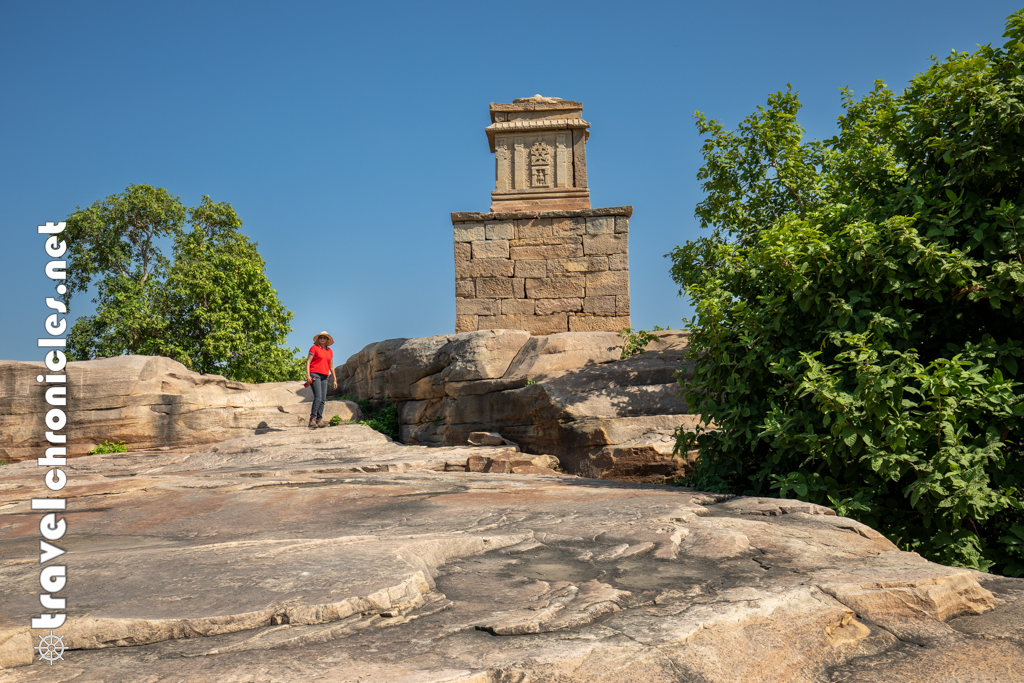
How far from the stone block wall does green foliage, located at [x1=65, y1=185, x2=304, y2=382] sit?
11329 mm

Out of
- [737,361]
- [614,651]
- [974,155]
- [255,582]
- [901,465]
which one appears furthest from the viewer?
[737,361]

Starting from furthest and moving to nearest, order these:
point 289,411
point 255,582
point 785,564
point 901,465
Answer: point 289,411 → point 901,465 → point 785,564 → point 255,582

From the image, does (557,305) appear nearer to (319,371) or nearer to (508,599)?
(319,371)

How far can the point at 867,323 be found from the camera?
4.72m

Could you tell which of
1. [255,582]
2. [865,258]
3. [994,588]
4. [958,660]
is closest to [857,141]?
[865,258]

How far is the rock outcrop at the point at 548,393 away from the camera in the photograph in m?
7.24

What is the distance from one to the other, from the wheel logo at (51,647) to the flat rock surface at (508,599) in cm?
2

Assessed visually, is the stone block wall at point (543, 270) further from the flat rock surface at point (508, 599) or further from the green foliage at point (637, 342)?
the flat rock surface at point (508, 599)

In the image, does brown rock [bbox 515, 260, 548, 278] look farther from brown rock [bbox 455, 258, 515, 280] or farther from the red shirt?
the red shirt

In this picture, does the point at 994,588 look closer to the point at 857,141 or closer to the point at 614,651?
the point at 614,651

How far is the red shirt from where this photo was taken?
10773 millimetres

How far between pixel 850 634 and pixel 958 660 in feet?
1.11

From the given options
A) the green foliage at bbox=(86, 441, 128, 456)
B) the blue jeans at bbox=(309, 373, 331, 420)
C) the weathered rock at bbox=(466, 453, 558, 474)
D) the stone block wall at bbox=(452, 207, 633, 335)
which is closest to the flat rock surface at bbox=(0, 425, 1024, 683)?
the weathered rock at bbox=(466, 453, 558, 474)

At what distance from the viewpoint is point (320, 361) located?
10.8m
